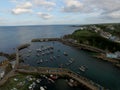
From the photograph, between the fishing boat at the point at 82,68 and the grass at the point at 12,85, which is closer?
the grass at the point at 12,85

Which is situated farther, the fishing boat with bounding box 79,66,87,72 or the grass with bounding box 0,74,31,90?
the fishing boat with bounding box 79,66,87,72

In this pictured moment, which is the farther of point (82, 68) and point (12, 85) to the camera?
point (82, 68)

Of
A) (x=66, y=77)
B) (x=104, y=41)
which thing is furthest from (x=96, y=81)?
(x=104, y=41)

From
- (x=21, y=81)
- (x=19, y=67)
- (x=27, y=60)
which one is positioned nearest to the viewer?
(x=21, y=81)

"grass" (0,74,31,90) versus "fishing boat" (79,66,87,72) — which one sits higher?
"grass" (0,74,31,90)

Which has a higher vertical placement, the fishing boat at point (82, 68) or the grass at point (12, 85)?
the grass at point (12, 85)

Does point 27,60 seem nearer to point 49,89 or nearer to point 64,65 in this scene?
point 64,65

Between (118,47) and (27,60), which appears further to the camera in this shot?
(118,47)

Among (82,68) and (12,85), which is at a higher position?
(12,85)

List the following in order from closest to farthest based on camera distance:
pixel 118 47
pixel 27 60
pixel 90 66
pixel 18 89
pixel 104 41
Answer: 1. pixel 18 89
2. pixel 90 66
3. pixel 27 60
4. pixel 118 47
5. pixel 104 41

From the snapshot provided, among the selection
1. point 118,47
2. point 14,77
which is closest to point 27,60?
point 14,77

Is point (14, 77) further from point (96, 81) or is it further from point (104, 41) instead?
point (104, 41)
